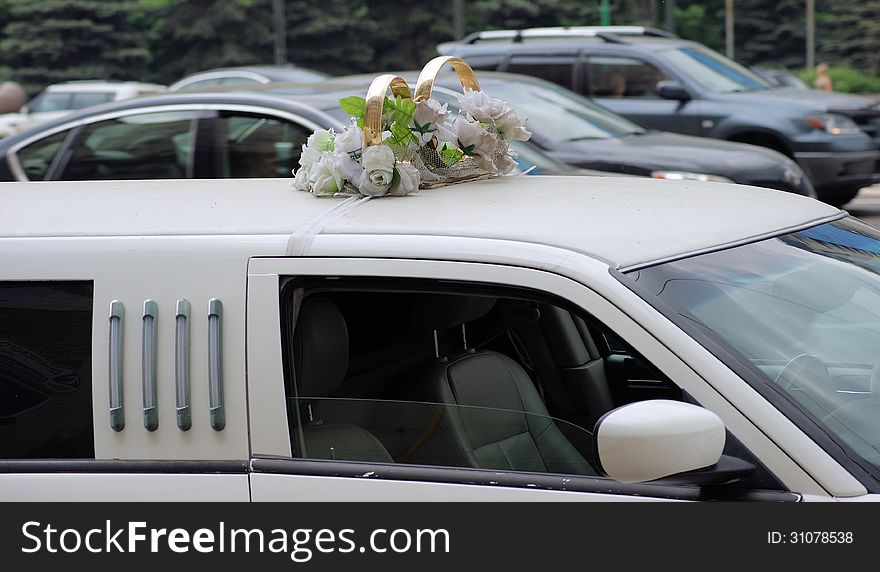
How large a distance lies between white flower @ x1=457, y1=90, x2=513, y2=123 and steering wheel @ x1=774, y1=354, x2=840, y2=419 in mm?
1266

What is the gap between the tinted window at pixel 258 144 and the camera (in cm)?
635

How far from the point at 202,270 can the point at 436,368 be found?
1.78 feet

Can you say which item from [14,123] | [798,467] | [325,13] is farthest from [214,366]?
[325,13]

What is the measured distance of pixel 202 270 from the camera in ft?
7.61

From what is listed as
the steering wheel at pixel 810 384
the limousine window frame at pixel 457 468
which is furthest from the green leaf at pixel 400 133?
the steering wheel at pixel 810 384

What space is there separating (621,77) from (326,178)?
8.95m

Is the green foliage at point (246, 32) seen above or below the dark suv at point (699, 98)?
above

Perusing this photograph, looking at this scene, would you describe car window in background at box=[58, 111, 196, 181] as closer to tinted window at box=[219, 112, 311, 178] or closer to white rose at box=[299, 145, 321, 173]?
tinted window at box=[219, 112, 311, 178]

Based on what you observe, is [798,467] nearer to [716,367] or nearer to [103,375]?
[716,367]

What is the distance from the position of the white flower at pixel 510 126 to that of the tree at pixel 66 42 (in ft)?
140

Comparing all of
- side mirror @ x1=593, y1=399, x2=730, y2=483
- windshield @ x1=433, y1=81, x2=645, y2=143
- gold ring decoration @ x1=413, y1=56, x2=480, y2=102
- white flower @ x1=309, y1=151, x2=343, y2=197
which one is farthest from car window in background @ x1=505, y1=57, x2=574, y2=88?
side mirror @ x1=593, y1=399, x2=730, y2=483

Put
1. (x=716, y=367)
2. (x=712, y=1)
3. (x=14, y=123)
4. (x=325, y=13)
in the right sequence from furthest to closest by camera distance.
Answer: (x=712, y=1) < (x=325, y=13) < (x=14, y=123) < (x=716, y=367)

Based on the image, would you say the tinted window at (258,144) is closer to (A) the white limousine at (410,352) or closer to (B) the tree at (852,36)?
(A) the white limousine at (410,352)

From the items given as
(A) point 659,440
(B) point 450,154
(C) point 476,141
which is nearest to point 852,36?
(C) point 476,141
